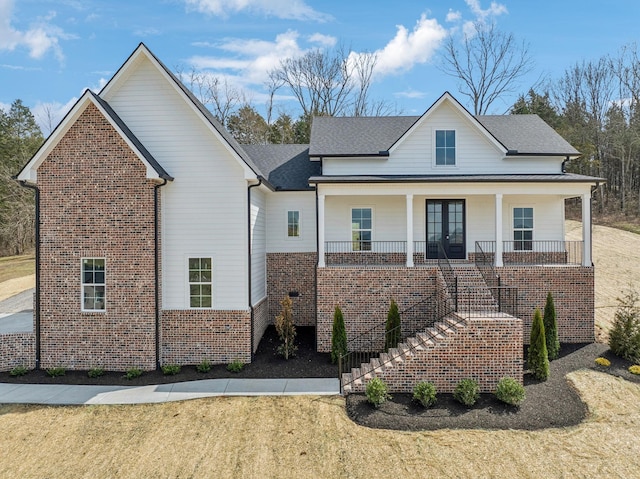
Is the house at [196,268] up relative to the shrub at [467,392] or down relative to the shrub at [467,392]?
up

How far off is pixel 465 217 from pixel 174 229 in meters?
10.3

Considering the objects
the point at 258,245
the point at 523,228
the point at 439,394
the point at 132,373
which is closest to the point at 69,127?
the point at 258,245

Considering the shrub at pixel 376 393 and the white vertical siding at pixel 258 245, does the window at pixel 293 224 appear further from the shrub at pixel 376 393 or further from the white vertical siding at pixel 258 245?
the shrub at pixel 376 393

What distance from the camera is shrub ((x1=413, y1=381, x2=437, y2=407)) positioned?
870cm

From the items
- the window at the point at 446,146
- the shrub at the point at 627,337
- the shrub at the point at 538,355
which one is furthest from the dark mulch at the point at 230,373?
the shrub at the point at 627,337

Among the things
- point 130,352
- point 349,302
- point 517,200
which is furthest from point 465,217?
point 130,352

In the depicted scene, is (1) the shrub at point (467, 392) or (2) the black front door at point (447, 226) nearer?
(1) the shrub at point (467, 392)

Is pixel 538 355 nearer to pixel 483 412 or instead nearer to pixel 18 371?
pixel 483 412

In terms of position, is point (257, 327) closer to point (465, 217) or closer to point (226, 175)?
point (226, 175)

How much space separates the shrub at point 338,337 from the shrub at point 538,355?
5.01 metres

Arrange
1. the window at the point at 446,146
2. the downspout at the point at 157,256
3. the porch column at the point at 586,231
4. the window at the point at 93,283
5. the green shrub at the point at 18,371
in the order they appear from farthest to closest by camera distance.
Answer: the window at the point at 446,146 → the porch column at the point at 586,231 → the window at the point at 93,283 → the downspout at the point at 157,256 → the green shrub at the point at 18,371

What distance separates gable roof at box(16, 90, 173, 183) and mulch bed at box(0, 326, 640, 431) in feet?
18.7

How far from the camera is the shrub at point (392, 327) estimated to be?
1155 centimetres

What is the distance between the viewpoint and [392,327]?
1164 centimetres
